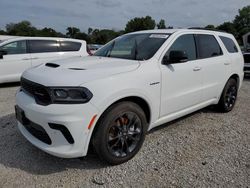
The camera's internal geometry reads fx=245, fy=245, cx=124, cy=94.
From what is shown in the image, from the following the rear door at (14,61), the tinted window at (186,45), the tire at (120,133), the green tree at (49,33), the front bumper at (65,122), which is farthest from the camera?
the green tree at (49,33)

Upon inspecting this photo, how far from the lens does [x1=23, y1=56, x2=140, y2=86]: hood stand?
272 centimetres

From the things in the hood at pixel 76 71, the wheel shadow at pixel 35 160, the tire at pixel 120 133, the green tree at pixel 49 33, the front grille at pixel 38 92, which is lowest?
the wheel shadow at pixel 35 160

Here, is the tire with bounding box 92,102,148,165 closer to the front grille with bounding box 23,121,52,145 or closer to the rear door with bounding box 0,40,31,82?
the front grille with bounding box 23,121,52,145

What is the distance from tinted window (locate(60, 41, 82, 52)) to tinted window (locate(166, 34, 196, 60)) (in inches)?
228

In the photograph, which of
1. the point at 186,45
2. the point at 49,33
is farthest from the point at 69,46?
the point at 49,33

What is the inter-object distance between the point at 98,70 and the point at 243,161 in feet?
7.37

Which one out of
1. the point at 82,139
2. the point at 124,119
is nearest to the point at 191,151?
the point at 124,119

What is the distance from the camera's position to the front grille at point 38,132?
282 centimetres

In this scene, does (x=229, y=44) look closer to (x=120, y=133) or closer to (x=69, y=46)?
(x=120, y=133)

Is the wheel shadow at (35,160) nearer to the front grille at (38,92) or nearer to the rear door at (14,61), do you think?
the front grille at (38,92)

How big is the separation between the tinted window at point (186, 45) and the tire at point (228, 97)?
4.42 feet

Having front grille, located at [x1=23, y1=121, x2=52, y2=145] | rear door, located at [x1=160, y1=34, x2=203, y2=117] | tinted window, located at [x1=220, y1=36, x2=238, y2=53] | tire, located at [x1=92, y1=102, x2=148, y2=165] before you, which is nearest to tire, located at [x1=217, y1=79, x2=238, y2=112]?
tinted window, located at [x1=220, y1=36, x2=238, y2=53]

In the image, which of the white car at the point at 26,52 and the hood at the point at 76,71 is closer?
the hood at the point at 76,71

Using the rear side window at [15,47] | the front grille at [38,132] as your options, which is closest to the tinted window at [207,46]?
the front grille at [38,132]
